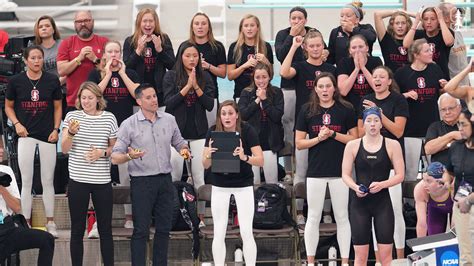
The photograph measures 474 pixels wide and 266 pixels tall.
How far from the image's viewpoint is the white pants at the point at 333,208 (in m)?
10.8

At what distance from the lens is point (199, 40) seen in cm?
1190

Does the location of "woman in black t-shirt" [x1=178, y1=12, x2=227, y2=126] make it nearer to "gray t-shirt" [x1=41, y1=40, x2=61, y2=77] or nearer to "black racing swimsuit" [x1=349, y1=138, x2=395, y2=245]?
"gray t-shirt" [x1=41, y1=40, x2=61, y2=77]

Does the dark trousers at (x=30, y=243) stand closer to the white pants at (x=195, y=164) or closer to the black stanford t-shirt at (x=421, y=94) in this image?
the white pants at (x=195, y=164)

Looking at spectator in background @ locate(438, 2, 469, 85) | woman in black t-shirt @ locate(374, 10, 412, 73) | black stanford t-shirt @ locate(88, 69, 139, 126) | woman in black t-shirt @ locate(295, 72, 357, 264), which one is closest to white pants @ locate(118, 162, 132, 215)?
black stanford t-shirt @ locate(88, 69, 139, 126)

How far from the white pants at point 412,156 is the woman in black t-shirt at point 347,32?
104 cm

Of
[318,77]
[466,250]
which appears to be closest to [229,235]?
[318,77]

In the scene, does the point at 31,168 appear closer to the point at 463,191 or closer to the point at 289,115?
the point at 289,115

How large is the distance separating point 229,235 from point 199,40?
208 centimetres

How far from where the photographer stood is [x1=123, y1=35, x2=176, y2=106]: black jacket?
38.5ft

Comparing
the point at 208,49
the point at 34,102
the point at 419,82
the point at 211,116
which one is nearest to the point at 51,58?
the point at 34,102

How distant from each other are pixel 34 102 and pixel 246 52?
7.11 feet

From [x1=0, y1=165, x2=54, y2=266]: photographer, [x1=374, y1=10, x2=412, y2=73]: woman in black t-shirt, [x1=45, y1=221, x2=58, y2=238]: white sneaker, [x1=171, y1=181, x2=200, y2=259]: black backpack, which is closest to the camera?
[x1=0, y1=165, x2=54, y2=266]: photographer

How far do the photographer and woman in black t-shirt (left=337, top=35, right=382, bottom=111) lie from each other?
3201 mm

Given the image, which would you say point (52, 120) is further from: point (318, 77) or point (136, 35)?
point (318, 77)
